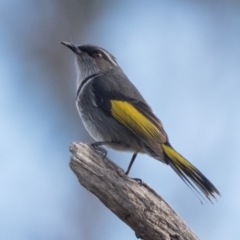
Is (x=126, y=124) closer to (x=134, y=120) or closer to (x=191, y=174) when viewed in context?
(x=134, y=120)

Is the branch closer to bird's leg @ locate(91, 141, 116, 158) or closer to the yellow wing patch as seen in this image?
bird's leg @ locate(91, 141, 116, 158)

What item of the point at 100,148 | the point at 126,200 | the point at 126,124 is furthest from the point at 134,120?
the point at 126,200

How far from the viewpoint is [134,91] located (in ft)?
21.4

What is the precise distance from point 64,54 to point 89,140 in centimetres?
123

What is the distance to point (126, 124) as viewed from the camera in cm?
611

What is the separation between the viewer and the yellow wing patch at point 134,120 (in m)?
5.99

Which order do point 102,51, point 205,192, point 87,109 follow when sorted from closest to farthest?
point 205,192 → point 87,109 → point 102,51

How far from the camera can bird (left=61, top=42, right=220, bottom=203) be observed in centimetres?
570

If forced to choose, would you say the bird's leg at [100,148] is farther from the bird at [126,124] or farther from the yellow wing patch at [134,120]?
the yellow wing patch at [134,120]

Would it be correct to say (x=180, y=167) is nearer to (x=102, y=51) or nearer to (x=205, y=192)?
(x=205, y=192)

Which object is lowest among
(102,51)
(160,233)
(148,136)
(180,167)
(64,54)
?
(160,233)

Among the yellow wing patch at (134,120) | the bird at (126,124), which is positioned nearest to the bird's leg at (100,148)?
the bird at (126,124)

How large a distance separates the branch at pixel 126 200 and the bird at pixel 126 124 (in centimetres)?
46

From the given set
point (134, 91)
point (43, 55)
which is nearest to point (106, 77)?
point (134, 91)
